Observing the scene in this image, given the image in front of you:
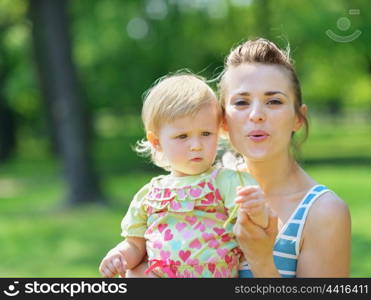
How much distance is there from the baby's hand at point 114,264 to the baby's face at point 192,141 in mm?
404

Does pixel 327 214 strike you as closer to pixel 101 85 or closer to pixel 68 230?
pixel 68 230

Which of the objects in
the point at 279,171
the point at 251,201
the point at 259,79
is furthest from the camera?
the point at 279,171

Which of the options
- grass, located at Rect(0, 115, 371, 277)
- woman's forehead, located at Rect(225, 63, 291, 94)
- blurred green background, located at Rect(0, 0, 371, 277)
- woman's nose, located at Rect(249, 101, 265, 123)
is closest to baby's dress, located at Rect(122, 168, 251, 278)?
woman's nose, located at Rect(249, 101, 265, 123)

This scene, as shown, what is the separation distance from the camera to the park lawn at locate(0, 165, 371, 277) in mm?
9258

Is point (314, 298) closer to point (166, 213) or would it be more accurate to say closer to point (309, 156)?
point (166, 213)

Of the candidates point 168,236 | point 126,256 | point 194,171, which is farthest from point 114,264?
point 194,171

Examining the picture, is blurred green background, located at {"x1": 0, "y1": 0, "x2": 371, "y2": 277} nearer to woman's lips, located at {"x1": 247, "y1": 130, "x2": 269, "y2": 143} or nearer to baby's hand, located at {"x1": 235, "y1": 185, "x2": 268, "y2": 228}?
woman's lips, located at {"x1": 247, "y1": 130, "x2": 269, "y2": 143}

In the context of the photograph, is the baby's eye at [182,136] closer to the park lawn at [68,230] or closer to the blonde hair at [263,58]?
the blonde hair at [263,58]

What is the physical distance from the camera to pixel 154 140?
8.87 ft

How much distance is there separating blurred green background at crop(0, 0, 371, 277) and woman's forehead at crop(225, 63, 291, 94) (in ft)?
1.24

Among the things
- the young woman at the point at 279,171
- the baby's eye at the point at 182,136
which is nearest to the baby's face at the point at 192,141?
the baby's eye at the point at 182,136

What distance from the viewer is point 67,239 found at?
11.0 metres

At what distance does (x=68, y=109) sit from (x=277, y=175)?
10908 millimetres

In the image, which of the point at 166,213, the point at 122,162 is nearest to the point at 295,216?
the point at 166,213
